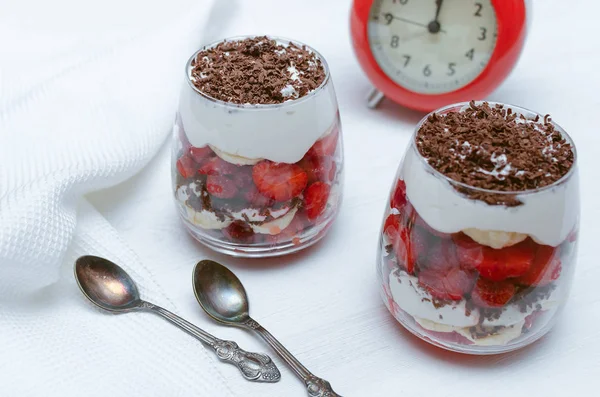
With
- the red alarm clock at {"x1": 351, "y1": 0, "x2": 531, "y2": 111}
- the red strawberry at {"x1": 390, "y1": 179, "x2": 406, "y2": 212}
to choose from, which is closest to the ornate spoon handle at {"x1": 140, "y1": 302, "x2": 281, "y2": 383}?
the red strawberry at {"x1": 390, "y1": 179, "x2": 406, "y2": 212}

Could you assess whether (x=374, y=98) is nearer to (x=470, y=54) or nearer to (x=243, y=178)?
(x=470, y=54)

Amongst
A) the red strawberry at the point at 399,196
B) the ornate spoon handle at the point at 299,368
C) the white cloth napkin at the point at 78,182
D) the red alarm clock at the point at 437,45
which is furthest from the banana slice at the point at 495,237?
the red alarm clock at the point at 437,45

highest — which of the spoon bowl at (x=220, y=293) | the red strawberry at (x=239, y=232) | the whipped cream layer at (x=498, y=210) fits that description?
the whipped cream layer at (x=498, y=210)

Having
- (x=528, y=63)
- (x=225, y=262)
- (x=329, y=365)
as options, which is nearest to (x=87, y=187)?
(x=225, y=262)

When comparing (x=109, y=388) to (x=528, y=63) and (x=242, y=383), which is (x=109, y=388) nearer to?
(x=242, y=383)

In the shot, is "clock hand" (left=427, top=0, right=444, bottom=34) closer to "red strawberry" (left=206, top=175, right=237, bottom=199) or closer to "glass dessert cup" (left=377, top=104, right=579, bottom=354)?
"glass dessert cup" (left=377, top=104, right=579, bottom=354)

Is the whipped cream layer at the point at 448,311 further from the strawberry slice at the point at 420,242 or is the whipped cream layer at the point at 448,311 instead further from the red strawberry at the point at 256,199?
the red strawberry at the point at 256,199
